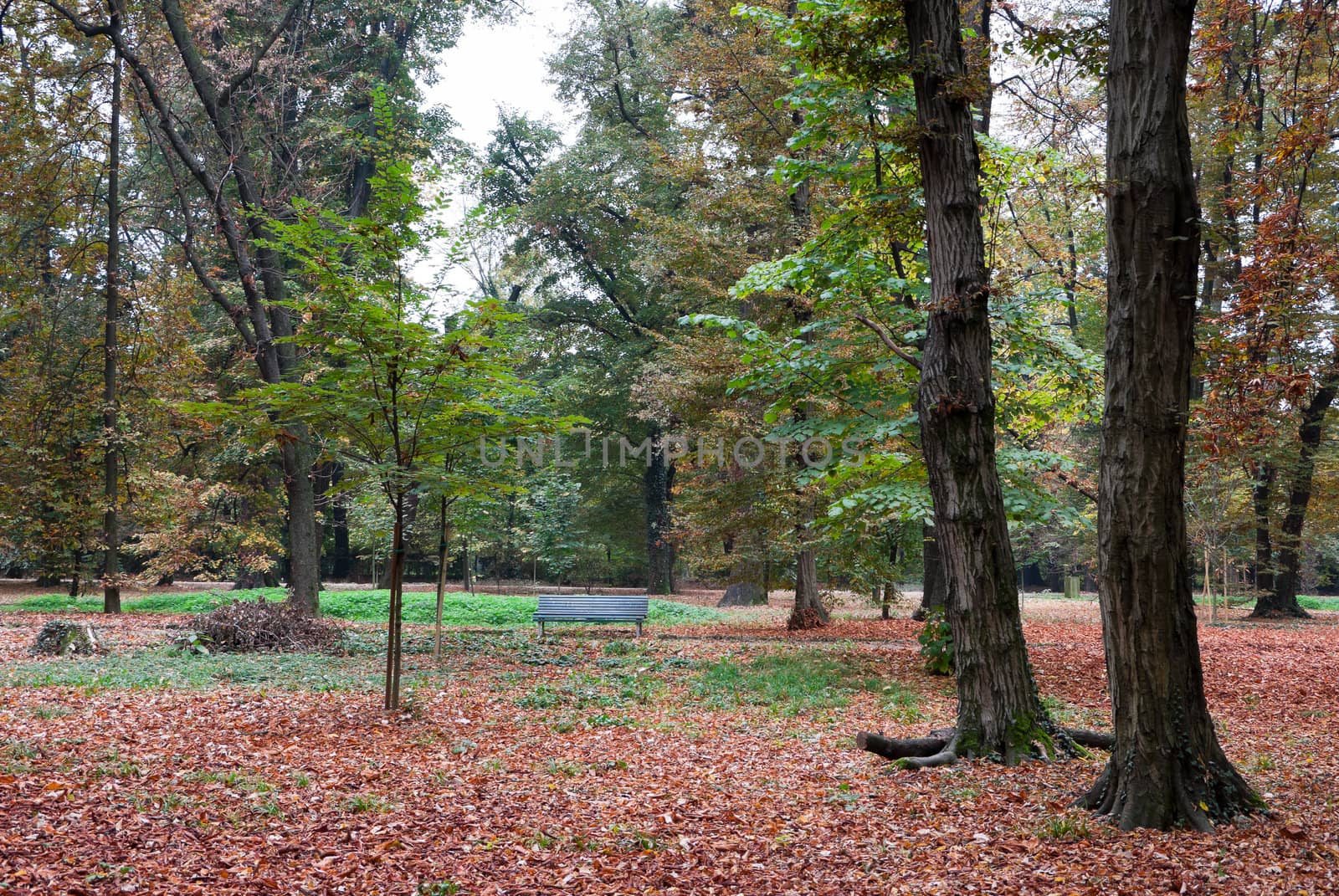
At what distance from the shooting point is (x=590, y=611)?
1313cm

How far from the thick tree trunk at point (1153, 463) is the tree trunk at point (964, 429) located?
1226mm

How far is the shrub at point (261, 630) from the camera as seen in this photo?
34.4ft

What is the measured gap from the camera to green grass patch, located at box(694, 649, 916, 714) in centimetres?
805

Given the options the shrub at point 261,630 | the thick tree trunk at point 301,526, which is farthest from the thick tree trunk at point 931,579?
the thick tree trunk at point 301,526

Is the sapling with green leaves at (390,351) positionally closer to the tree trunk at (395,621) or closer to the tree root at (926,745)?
the tree trunk at (395,621)

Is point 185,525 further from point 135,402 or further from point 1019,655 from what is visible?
point 1019,655

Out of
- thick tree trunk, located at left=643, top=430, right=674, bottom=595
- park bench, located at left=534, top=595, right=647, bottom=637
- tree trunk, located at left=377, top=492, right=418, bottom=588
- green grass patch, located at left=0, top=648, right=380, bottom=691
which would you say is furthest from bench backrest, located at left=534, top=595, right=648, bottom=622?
thick tree trunk, located at left=643, top=430, right=674, bottom=595

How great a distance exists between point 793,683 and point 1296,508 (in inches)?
585

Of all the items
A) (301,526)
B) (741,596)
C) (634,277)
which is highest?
(634,277)

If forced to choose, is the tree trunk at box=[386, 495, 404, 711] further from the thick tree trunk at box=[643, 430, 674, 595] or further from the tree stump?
the thick tree trunk at box=[643, 430, 674, 595]

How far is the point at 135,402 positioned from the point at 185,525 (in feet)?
8.10

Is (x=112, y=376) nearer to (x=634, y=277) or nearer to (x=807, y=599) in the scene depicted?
(x=807, y=599)

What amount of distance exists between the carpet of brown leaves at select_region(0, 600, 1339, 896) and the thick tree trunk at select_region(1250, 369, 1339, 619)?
38.5ft

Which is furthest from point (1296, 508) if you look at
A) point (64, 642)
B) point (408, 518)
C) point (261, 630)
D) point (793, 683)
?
point (64, 642)
